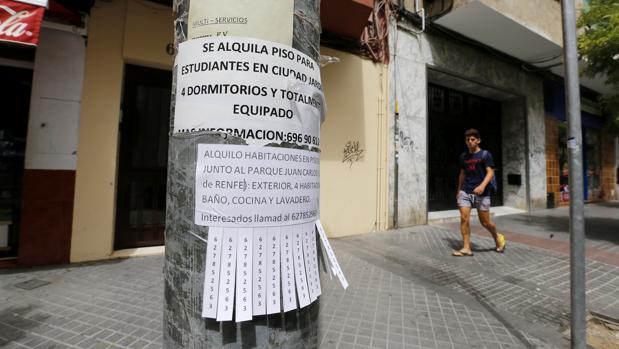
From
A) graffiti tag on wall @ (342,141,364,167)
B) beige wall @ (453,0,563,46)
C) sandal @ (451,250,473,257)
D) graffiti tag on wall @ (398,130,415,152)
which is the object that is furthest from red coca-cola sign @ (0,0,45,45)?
beige wall @ (453,0,563,46)

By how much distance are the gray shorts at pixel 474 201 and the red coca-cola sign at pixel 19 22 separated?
5.68m

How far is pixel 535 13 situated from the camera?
309 inches

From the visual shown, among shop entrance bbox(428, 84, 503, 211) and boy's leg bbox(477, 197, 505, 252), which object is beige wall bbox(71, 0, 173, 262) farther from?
shop entrance bbox(428, 84, 503, 211)

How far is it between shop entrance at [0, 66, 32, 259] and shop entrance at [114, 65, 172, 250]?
1172 millimetres

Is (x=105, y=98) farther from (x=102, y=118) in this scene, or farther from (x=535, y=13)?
(x=535, y=13)

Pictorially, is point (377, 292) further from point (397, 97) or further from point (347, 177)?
point (397, 97)

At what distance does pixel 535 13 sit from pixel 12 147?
10797 mm

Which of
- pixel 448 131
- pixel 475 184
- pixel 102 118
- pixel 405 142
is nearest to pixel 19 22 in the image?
pixel 102 118

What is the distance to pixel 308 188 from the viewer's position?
→ 1267 mm

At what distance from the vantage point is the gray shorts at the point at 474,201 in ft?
15.8

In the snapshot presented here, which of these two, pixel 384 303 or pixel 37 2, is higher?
pixel 37 2

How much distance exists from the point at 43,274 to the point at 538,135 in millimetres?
13017

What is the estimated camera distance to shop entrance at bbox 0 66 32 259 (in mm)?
4227

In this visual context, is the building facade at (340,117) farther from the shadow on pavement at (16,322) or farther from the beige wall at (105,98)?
the shadow on pavement at (16,322)
